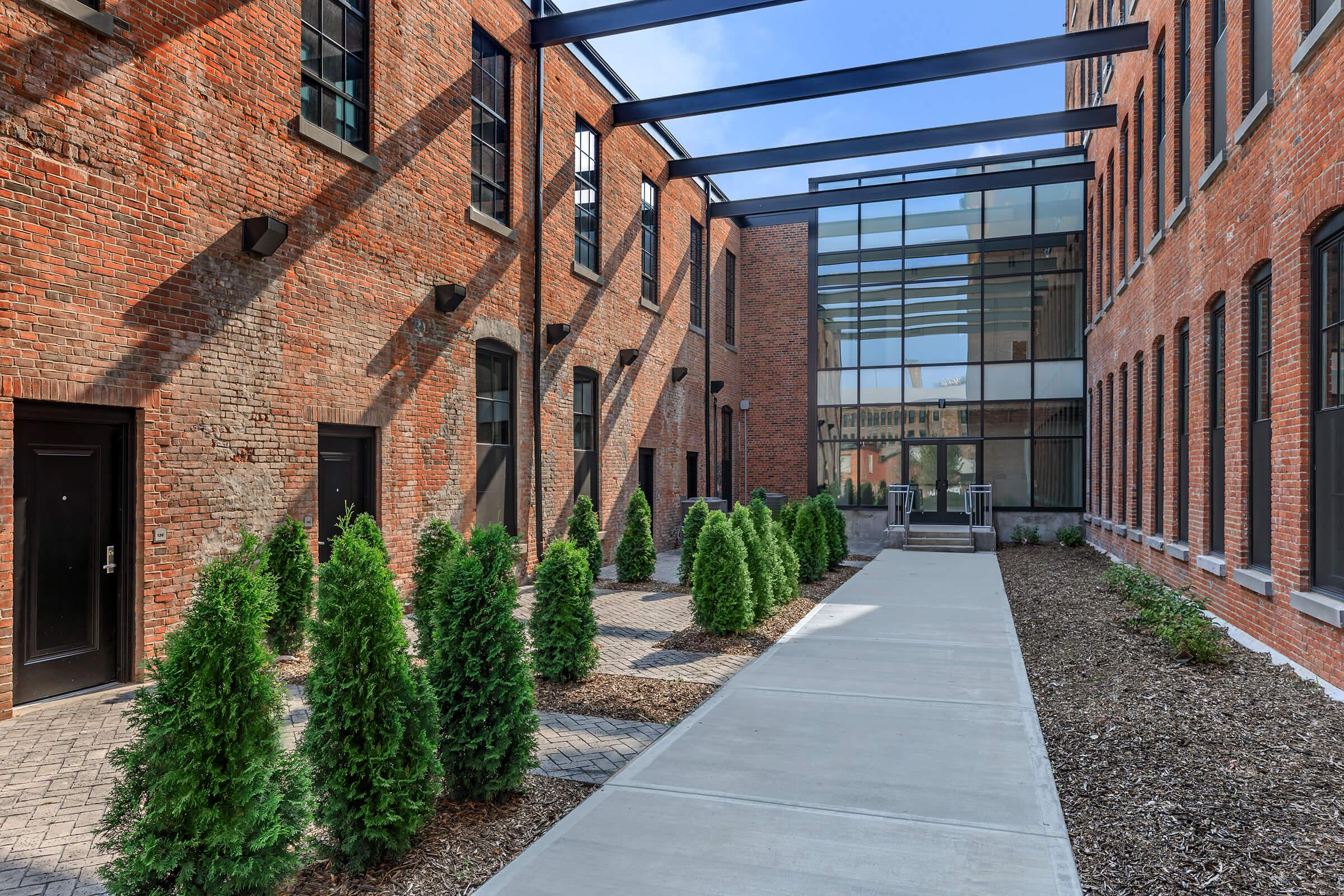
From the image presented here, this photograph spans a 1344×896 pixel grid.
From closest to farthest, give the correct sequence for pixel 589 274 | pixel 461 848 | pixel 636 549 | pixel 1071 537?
pixel 461 848 → pixel 636 549 → pixel 589 274 → pixel 1071 537

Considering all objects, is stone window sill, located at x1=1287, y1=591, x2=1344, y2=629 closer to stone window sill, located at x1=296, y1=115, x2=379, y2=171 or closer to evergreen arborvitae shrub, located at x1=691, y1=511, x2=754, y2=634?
evergreen arborvitae shrub, located at x1=691, y1=511, x2=754, y2=634

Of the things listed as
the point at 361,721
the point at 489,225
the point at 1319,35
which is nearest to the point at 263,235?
the point at 489,225

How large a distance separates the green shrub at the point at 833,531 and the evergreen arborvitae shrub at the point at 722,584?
20.4 ft

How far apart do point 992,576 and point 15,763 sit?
13.6 meters

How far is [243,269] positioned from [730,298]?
17.5 m

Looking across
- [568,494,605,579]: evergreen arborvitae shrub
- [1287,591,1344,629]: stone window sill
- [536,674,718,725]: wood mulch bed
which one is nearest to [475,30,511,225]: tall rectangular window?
[568,494,605,579]: evergreen arborvitae shrub

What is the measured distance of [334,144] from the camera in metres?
9.05

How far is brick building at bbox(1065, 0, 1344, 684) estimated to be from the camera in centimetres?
642

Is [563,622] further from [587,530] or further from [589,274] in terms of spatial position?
[589,274]

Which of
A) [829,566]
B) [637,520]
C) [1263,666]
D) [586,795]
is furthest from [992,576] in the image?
[586,795]

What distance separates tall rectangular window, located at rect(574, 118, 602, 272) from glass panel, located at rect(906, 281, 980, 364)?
10813 mm

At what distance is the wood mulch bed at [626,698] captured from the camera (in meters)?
6.14

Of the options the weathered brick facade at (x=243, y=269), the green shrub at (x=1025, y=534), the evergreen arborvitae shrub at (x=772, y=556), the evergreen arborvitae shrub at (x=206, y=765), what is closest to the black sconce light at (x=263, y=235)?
the weathered brick facade at (x=243, y=269)

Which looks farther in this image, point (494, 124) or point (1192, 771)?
point (494, 124)
